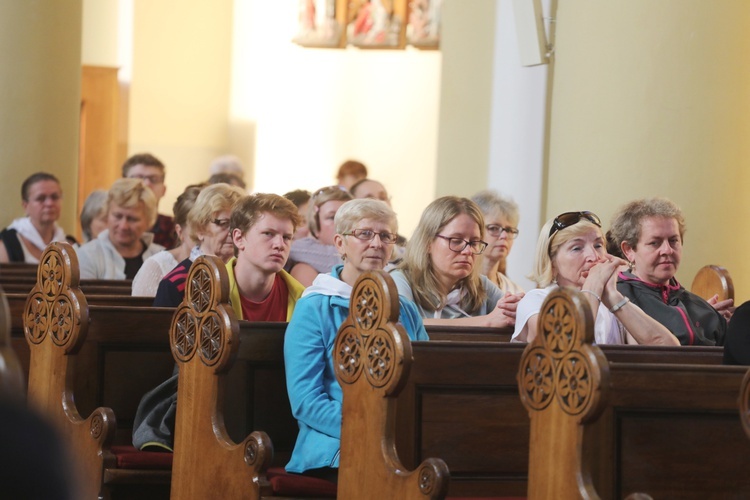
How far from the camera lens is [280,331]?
4078mm

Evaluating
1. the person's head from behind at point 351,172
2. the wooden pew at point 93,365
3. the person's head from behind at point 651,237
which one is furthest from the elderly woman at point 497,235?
the person's head from behind at point 351,172

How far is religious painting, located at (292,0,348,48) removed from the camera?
43.2ft

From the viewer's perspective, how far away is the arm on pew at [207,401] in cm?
372

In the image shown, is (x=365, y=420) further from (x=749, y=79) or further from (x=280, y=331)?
(x=749, y=79)

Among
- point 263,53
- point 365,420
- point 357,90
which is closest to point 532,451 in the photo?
point 365,420

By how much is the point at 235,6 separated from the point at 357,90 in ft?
7.99

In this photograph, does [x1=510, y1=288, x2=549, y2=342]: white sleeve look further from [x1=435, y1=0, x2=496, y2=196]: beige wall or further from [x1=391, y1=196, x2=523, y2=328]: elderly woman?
[x1=435, y1=0, x2=496, y2=196]: beige wall

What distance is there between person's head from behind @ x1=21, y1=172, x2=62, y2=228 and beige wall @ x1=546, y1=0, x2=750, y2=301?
3766mm

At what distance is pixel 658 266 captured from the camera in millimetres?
5039

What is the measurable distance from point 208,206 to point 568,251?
5.46 feet

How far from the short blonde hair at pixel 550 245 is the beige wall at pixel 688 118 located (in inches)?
62.9

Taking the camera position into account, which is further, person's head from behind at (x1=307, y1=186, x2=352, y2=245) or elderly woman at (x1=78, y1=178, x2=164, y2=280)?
elderly woman at (x1=78, y1=178, x2=164, y2=280)

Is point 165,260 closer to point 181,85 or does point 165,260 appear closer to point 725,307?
point 725,307

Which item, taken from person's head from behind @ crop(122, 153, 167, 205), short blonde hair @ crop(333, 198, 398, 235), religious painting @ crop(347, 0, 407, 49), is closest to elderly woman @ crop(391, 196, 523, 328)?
short blonde hair @ crop(333, 198, 398, 235)
